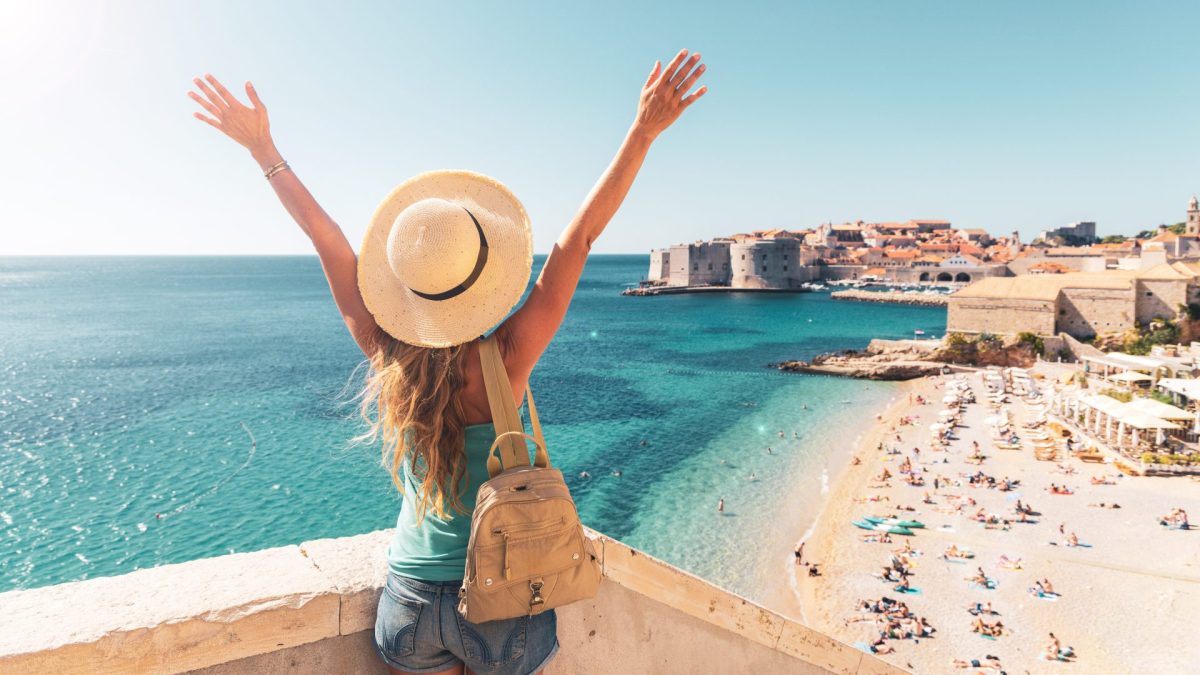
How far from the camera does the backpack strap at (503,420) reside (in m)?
1.31

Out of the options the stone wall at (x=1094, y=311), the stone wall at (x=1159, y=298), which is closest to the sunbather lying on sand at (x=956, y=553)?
the stone wall at (x=1094, y=311)

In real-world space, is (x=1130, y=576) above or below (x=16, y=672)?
below

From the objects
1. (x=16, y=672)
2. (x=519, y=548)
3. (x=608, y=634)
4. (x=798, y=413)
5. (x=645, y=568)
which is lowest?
(x=798, y=413)

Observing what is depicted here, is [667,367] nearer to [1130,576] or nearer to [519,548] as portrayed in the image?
[1130,576]

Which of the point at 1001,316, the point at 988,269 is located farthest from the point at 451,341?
the point at 988,269

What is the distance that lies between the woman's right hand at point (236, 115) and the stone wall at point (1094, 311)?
36.9 m

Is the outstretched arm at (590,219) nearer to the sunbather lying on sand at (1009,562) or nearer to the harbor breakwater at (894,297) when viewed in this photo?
the sunbather lying on sand at (1009,562)

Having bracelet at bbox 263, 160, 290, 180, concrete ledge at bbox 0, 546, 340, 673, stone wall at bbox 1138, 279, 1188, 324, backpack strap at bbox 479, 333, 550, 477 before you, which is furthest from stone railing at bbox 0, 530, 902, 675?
stone wall at bbox 1138, 279, 1188, 324

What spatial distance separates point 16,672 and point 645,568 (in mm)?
1526

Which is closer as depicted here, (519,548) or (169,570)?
(519,548)

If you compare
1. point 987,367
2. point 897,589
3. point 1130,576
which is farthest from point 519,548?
point 987,367

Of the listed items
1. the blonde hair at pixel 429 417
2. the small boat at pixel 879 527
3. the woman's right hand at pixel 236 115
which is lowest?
the small boat at pixel 879 527

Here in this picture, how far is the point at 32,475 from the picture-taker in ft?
60.6

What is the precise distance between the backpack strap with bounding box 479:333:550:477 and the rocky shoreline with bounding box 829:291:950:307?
66.7 meters
